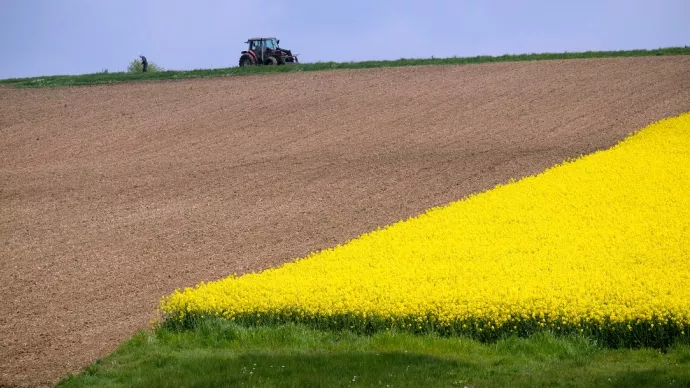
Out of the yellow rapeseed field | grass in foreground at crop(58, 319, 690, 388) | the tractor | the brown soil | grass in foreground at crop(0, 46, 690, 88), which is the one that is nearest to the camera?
grass in foreground at crop(58, 319, 690, 388)

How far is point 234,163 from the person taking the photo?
89.2ft

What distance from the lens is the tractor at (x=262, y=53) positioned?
51.7 m

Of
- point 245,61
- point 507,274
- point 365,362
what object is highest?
point 245,61

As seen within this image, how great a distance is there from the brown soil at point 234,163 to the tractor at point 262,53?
750 centimetres

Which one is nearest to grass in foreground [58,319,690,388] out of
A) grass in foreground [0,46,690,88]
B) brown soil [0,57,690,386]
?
brown soil [0,57,690,386]

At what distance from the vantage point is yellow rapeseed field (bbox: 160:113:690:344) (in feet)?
42.7

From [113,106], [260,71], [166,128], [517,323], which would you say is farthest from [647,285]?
[260,71]

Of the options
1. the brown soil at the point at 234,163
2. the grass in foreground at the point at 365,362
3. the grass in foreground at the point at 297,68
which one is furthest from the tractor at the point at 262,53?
the grass in foreground at the point at 365,362

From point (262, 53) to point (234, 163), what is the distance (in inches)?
999

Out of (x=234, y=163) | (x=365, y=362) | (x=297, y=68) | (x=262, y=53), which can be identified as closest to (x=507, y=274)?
(x=365, y=362)

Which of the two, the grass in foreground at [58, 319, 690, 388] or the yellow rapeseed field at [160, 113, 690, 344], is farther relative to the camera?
the yellow rapeseed field at [160, 113, 690, 344]

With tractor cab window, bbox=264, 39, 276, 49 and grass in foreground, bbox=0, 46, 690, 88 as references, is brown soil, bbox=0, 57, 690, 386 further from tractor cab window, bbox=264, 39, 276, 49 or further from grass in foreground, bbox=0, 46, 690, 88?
tractor cab window, bbox=264, 39, 276, 49

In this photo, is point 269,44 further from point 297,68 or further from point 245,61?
point 297,68

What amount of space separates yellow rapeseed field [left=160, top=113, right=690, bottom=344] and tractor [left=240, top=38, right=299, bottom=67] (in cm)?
3195
